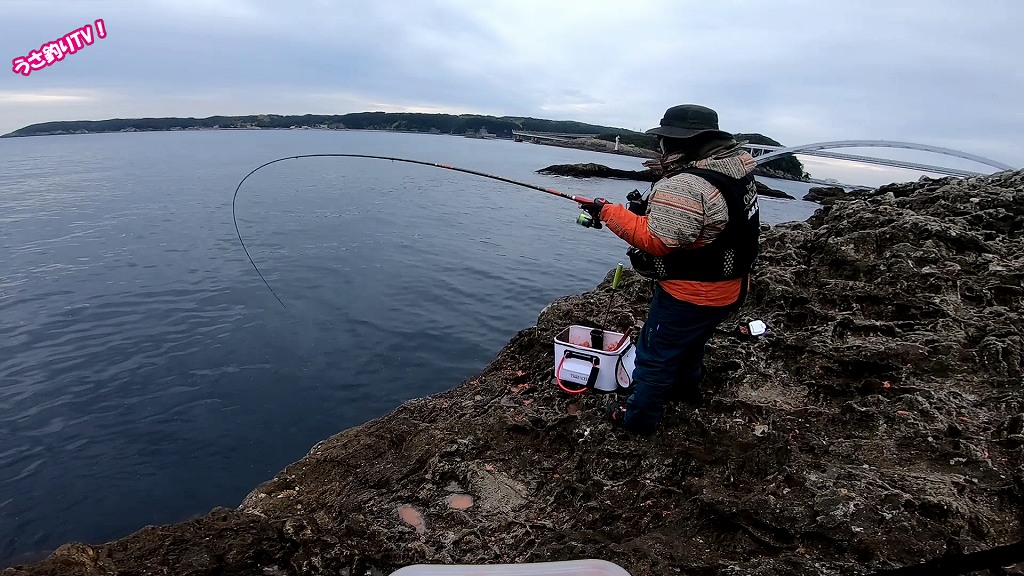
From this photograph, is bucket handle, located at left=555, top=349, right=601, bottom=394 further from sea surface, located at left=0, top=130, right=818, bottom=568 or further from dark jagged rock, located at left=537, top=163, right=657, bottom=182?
dark jagged rock, located at left=537, top=163, right=657, bottom=182

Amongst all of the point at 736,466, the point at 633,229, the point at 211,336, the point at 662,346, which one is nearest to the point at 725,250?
the point at 633,229

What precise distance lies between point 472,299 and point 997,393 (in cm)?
904

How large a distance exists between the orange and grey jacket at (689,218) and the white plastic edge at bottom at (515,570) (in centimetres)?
202

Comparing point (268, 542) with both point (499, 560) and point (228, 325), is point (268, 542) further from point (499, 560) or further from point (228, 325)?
point (228, 325)

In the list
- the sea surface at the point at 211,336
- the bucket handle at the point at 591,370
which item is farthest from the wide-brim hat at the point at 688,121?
the sea surface at the point at 211,336

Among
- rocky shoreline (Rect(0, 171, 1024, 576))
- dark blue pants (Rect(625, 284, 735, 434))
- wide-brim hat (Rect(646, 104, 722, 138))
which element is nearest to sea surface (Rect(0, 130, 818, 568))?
rocky shoreline (Rect(0, 171, 1024, 576))

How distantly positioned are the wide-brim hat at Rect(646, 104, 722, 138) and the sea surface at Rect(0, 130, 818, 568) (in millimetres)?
5374

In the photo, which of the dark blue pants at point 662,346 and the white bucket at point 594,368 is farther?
the white bucket at point 594,368

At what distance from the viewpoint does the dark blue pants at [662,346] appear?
12.0 feet

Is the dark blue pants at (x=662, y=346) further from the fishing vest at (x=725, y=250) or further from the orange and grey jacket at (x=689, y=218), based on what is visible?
the fishing vest at (x=725, y=250)

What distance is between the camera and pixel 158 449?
625 centimetres

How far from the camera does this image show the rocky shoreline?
2893 mm

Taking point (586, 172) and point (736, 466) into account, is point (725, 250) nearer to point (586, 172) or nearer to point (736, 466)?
point (736, 466)

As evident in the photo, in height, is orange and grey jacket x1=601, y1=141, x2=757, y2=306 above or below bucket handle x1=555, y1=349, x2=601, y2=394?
above
